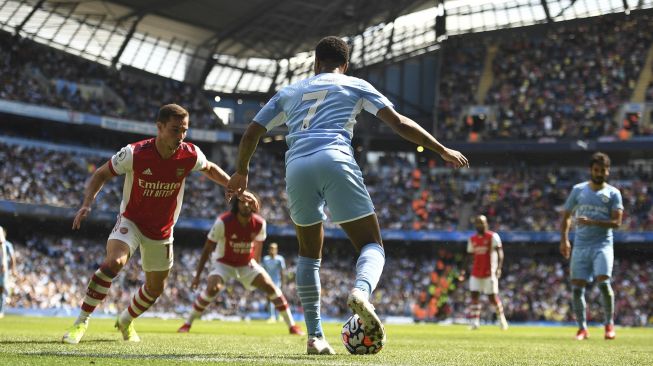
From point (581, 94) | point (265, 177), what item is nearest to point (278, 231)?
point (265, 177)

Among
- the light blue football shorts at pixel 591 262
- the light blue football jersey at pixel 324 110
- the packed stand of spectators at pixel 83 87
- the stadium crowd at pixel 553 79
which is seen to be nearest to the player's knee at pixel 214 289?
the light blue football shorts at pixel 591 262

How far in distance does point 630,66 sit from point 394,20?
541 inches

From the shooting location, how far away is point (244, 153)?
661 centimetres

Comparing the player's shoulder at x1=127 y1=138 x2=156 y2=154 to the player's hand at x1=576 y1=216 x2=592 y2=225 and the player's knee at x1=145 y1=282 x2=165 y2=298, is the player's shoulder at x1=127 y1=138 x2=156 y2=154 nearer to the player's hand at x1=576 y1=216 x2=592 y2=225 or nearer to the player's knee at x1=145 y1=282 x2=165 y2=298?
the player's knee at x1=145 y1=282 x2=165 y2=298

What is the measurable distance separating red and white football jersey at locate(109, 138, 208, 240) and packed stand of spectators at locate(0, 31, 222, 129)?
3770 cm

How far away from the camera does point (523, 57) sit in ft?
168

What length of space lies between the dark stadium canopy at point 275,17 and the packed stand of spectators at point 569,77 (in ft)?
24.3

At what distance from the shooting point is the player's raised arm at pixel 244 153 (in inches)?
258

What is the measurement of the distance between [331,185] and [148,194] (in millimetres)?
3173

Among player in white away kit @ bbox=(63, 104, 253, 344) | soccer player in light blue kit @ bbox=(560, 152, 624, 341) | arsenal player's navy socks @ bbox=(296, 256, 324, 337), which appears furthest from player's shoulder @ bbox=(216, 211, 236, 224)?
arsenal player's navy socks @ bbox=(296, 256, 324, 337)

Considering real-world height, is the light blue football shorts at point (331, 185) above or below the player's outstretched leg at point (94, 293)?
above

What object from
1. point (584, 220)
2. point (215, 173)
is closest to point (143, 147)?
point (215, 173)

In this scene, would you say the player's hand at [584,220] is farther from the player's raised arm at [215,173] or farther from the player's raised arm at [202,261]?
the player's raised arm at [215,173]

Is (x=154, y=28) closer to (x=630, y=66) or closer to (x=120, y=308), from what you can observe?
(x=120, y=308)
